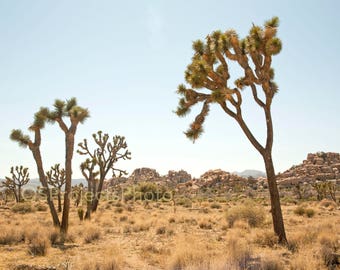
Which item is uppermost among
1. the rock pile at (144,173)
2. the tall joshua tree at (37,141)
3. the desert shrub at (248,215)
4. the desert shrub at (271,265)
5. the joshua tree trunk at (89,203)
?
the rock pile at (144,173)

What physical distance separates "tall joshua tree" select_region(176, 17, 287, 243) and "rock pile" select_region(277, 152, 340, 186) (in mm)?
51114

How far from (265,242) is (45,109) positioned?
955 centimetres

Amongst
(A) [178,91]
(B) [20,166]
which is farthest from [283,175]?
(A) [178,91]

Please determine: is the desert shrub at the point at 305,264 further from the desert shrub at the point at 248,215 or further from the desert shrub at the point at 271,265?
the desert shrub at the point at 248,215

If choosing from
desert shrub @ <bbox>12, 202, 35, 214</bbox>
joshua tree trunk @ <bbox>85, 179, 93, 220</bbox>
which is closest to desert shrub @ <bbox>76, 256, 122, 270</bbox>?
joshua tree trunk @ <bbox>85, 179, 93, 220</bbox>

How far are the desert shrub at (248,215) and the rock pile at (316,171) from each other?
4572cm

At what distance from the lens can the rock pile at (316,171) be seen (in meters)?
55.8

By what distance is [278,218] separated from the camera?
850 centimetres

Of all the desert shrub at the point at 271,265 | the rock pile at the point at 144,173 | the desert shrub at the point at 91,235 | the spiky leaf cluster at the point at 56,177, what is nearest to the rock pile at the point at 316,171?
the rock pile at the point at 144,173

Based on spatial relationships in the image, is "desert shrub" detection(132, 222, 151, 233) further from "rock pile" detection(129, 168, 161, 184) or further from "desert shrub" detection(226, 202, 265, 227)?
"rock pile" detection(129, 168, 161, 184)

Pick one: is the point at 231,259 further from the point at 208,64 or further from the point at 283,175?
the point at 283,175

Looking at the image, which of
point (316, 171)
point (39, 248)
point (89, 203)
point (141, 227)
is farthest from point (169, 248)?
point (316, 171)

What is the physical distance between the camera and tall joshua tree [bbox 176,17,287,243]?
8.61 meters

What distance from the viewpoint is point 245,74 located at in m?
9.27
